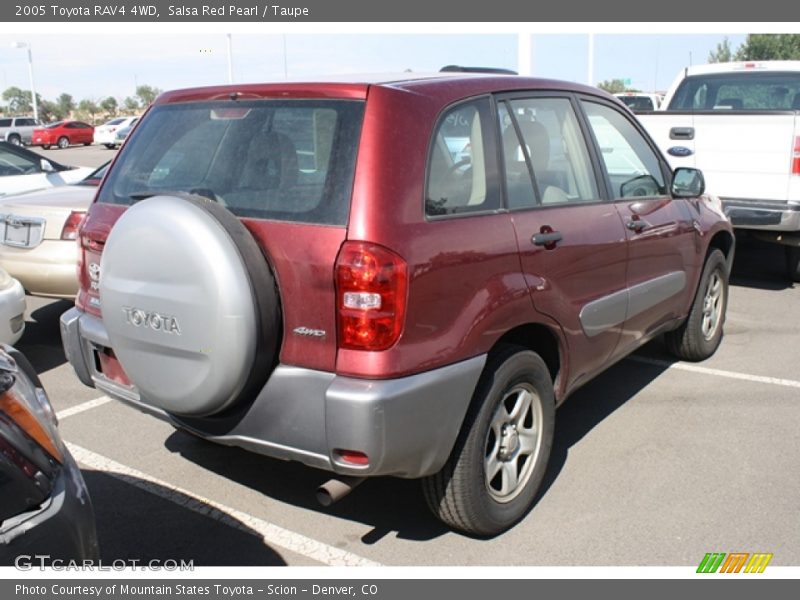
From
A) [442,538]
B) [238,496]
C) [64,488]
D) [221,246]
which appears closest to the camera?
[64,488]

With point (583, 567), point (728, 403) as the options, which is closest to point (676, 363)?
point (728, 403)

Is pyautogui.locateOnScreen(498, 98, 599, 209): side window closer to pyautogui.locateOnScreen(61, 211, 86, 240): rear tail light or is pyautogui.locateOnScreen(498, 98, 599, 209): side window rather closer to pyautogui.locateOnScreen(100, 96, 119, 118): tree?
pyautogui.locateOnScreen(61, 211, 86, 240): rear tail light

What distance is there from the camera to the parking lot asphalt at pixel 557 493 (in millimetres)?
3396

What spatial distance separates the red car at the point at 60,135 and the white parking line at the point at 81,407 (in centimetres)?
4122

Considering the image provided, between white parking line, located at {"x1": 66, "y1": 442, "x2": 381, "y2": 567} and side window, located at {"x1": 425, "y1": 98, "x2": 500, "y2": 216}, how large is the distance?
150cm

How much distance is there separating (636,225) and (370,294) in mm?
2102

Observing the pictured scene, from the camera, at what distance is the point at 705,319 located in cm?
580

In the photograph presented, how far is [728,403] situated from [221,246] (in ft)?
11.8

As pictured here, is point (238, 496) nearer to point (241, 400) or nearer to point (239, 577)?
point (239, 577)

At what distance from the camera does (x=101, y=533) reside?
11.5 ft

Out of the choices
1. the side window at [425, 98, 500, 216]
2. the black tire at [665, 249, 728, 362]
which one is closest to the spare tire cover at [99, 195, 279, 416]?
the side window at [425, 98, 500, 216]

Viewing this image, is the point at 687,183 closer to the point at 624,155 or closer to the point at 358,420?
the point at 624,155

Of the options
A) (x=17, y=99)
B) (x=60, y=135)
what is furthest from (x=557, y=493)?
(x=17, y=99)

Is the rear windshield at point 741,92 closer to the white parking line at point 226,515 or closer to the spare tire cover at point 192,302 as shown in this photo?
the white parking line at point 226,515
